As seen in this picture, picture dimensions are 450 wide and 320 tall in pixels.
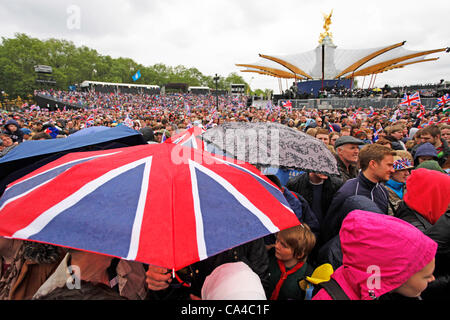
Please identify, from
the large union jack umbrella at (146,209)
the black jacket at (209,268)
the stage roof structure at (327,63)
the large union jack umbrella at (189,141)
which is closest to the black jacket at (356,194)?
the black jacket at (209,268)

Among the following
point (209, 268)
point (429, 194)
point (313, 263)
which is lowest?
point (313, 263)

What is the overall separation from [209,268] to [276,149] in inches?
56.5

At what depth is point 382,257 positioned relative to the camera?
120cm

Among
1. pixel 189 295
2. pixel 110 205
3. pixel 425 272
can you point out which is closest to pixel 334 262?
pixel 425 272

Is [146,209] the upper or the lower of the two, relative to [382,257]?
upper

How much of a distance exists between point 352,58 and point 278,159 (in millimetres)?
44183

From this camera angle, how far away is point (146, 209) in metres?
1.09

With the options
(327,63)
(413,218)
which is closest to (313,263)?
(413,218)

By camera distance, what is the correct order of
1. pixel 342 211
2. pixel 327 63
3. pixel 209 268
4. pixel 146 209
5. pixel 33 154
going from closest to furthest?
pixel 146 209, pixel 209 268, pixel 342 211, pixel 33 154, pixel 327 63

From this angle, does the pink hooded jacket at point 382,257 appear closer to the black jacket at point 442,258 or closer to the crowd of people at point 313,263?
the crowd of people at point 313,263

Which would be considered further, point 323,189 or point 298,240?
point 323,189

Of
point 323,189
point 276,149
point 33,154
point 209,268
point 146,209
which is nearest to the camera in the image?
point 146,209

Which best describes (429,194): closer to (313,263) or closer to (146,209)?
(313,263)

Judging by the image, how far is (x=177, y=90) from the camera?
68.4 metres
